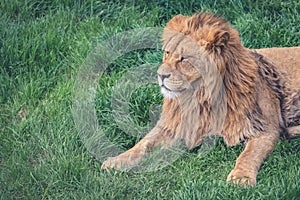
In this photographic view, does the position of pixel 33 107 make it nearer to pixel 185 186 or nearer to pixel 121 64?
pixel 121 64

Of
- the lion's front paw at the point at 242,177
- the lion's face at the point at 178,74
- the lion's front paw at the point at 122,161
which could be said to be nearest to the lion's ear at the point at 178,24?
the lion's face at the point at 178,74

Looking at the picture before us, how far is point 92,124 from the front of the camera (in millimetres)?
5348

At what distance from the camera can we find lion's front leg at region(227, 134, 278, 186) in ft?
15.4

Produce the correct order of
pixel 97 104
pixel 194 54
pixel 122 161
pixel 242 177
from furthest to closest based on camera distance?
pixel 97 104
pixel 122 161
pixel 194 54
pixel 242 177

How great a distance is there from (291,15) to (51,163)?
106 inches

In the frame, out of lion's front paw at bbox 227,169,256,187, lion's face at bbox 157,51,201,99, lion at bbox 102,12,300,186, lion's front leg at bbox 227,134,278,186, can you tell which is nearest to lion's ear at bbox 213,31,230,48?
lion at bbox 102,12,300,186

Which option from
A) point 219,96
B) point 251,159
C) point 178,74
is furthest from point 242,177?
point 178,74

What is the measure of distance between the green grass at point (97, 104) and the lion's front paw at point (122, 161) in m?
0.07

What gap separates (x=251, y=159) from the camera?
4.89 meters

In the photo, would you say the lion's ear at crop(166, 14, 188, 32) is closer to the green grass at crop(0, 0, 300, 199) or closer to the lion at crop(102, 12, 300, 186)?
the lion at crop(102, 12, 300, 186)

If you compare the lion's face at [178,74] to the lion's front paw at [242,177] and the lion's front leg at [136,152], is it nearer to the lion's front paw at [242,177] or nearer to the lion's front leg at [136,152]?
the lion's front leg at [136,152]

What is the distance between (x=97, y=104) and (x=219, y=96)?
3.28 ft

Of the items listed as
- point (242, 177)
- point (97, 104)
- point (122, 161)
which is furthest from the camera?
point (97, 104)

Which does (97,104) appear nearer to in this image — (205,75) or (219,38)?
(205,75)
